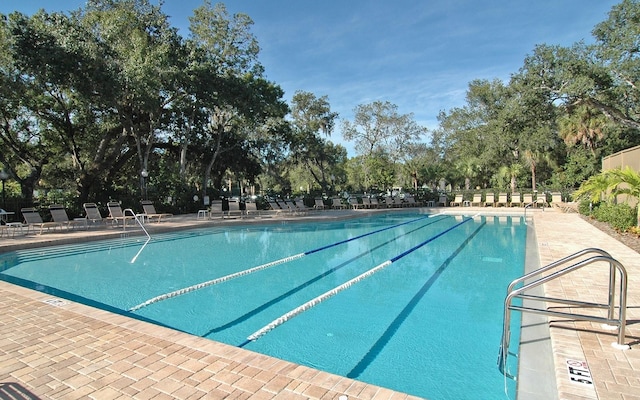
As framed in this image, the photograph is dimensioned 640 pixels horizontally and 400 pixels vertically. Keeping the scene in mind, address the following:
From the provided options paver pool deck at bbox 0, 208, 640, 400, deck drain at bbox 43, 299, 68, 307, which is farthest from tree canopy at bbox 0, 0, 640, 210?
paver pool deck at bbox 0, 208, 640, 400

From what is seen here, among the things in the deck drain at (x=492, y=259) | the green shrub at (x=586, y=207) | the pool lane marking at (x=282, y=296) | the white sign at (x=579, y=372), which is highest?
the green shrub at (x=586, y=207)

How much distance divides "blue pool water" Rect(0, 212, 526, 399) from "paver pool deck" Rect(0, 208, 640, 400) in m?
0.78

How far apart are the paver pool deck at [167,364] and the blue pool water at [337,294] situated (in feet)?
2.55

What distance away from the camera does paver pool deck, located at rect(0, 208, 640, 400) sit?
98.3 inches

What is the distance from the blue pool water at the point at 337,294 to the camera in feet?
12.7

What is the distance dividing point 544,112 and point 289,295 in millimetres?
16852

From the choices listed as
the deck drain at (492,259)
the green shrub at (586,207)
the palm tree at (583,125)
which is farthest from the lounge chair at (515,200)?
the deck drain at (492,259)

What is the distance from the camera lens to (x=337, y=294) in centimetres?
615

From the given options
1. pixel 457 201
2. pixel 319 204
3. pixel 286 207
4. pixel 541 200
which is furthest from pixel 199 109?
pixel 541 200

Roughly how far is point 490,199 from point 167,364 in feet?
80.8

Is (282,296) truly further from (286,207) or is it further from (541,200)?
(541,200)

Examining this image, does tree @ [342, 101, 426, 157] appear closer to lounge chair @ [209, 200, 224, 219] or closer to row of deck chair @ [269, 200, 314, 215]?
row of deck chair @ [269, 200, 314, 215]

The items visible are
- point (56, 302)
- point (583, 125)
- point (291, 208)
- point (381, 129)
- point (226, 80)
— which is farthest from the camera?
point (381, 129)

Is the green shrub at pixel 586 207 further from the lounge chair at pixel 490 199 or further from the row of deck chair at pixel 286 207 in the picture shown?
the row of deck chair at pixel 286 207
